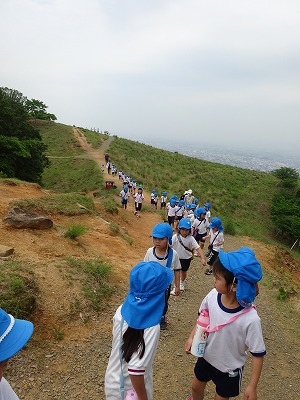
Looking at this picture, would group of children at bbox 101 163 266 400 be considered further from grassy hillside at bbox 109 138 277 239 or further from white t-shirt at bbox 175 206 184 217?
grassy hillside at bbox 109 138 277 239

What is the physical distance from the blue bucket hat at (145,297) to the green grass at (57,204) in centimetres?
870

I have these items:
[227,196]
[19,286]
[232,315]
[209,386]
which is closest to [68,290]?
[19,286]

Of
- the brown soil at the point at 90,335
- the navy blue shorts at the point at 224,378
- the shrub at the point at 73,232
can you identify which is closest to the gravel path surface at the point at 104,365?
the brown soil at the point at 90,335

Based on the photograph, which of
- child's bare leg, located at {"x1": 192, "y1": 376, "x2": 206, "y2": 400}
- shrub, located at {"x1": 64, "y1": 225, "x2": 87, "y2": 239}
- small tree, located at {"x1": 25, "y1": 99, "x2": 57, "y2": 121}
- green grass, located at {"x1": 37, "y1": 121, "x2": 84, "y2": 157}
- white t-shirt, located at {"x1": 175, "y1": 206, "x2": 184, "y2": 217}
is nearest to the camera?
child's bare leg, located at {"x1": 192, "y1": 376, "x2": 206, "y2": 400}

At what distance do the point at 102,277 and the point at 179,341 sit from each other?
2012 mm

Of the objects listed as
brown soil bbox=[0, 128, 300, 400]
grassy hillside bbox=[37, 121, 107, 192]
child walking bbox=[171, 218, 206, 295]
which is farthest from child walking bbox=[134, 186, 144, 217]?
child walking bbox=[171, 218, 206, 295]

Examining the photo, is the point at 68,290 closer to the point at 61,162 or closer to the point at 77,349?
the point at 77,349

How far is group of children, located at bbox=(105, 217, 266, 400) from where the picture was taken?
2014mm

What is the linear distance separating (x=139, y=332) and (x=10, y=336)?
81 centimetres

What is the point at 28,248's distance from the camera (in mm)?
7078

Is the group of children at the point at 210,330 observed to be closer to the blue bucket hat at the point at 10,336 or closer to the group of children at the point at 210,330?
the group of children at the point at 210,330

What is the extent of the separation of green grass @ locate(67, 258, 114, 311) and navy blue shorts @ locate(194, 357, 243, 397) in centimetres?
276

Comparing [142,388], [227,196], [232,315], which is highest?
[232,315]

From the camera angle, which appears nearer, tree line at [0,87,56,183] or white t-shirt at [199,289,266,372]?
white t-shirt at [199,289,266,372]
